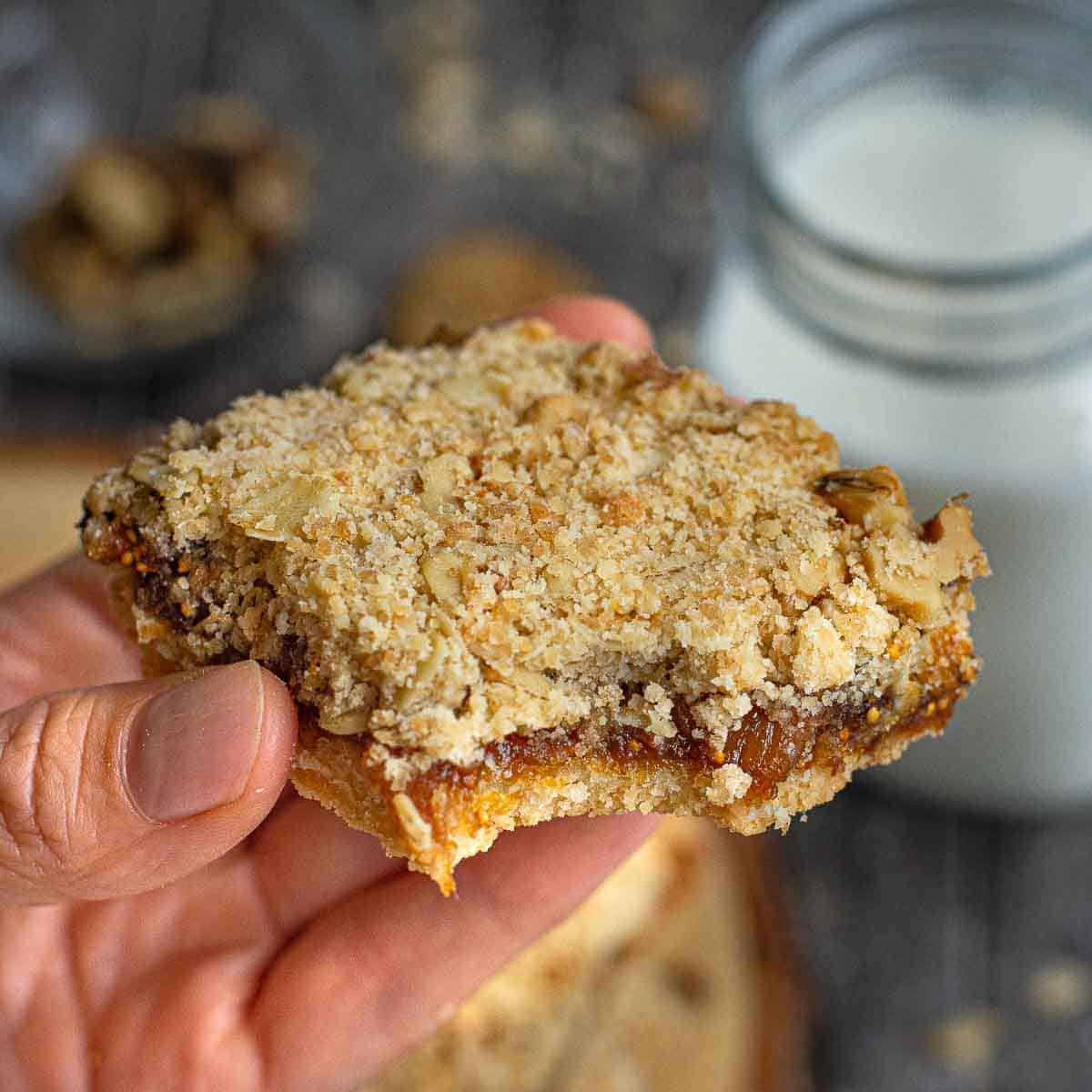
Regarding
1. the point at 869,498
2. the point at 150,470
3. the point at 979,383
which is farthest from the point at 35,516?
the point at 869,498

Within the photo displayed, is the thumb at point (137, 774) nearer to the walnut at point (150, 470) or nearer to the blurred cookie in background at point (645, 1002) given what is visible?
the walnut at point (150, 470)

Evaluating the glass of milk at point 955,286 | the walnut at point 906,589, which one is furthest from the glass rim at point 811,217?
the walnut at point 906,589

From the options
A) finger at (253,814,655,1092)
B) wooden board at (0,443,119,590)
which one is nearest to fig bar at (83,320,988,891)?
finger at (253,814,655,1092)

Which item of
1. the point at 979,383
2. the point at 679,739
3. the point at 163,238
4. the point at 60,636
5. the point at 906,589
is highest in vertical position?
the point at 906,589

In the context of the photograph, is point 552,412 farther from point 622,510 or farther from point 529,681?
point 529,681

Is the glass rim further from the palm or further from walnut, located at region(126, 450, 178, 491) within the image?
walnut, located at region(126, 450, 178, 491)

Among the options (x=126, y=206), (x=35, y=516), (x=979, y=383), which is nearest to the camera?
(x=979, y=383)

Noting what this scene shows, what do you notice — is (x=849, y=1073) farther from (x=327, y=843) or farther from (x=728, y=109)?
(x=728, y=109)

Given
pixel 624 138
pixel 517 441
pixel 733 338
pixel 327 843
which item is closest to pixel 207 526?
pixel 517 441
